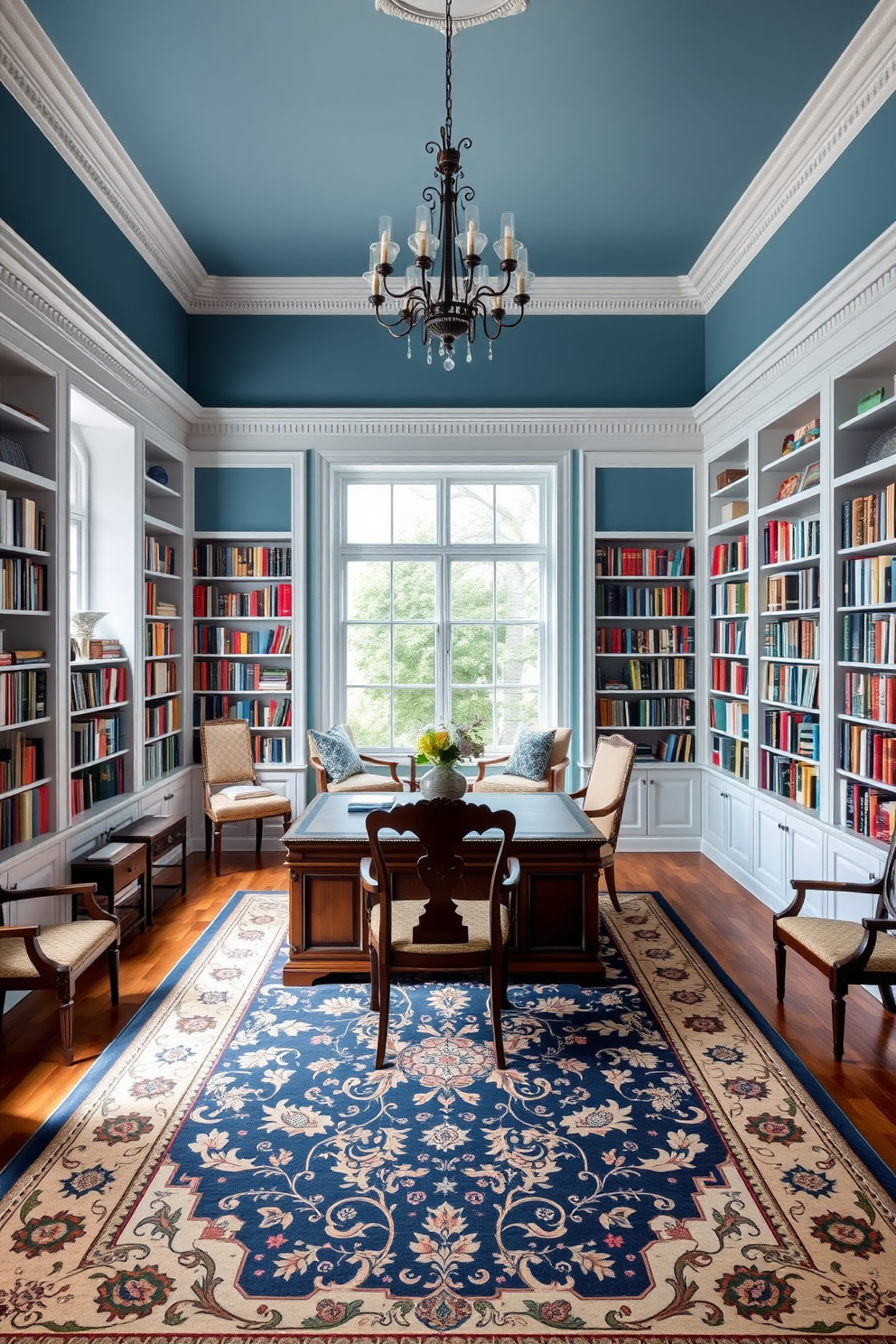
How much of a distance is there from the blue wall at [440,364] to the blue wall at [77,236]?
21.5 inches

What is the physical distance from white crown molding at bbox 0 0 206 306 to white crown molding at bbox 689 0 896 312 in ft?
12.0

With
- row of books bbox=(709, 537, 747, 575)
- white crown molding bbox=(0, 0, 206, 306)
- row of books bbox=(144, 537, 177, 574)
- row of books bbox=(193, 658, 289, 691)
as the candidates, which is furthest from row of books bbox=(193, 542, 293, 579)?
row of books bbox=(709, 537, 747, 575)

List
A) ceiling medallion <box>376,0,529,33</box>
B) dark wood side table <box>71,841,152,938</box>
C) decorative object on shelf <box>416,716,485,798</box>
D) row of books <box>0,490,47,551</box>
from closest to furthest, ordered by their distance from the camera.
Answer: ceiling medallion <box>376,0,529,33</box>, row of books <box>0,490,47,551</box>, decorative object on shelf <box>416,716,485,798</box>, dark wood side table <box>71,841,152,938</box>

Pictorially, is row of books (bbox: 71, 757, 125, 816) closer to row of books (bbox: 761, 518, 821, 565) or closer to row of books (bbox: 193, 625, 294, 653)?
row of books (bbox: 193, 625, 294, 653)

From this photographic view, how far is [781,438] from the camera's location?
5.32 m

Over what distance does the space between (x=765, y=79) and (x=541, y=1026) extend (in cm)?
458

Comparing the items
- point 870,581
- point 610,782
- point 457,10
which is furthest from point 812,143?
point 610,782

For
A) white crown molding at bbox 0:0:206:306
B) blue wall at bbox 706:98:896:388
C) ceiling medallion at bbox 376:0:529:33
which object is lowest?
blue wall at bbox 706:98:896:388

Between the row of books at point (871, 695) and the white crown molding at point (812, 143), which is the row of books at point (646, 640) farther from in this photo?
the white crown molding at point (812, 143)

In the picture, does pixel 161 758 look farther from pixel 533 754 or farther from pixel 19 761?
pixel 533 754

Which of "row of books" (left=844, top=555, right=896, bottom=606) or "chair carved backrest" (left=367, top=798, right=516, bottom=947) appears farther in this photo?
"row of books" (left=844, top=555, right=896, bottom=606)

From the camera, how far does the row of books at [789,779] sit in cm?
464

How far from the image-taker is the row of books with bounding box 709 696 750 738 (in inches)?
226

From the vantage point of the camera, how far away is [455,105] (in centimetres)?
423
